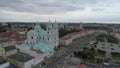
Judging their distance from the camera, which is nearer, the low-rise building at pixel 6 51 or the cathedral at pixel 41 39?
the low-rise building at pixel 6 51

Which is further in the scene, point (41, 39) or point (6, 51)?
point (41, 39)

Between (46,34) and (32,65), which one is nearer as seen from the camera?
(32,65)

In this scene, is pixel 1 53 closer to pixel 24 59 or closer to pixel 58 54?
pixel 24 59

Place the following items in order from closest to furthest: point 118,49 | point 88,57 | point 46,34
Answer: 1. point 88,57
2. point 46,34
3. point 118,49

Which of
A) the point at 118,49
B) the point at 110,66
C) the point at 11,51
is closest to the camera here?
the point at 110,66

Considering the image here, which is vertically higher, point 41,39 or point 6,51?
point 41,39

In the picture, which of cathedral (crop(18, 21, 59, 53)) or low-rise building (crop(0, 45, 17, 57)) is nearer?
low-rise building (crop(0, 45, 17, 57))

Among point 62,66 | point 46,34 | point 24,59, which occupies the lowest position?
point 62,66

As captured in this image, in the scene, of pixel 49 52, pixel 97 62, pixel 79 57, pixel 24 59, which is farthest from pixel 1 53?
pixel 97 62
